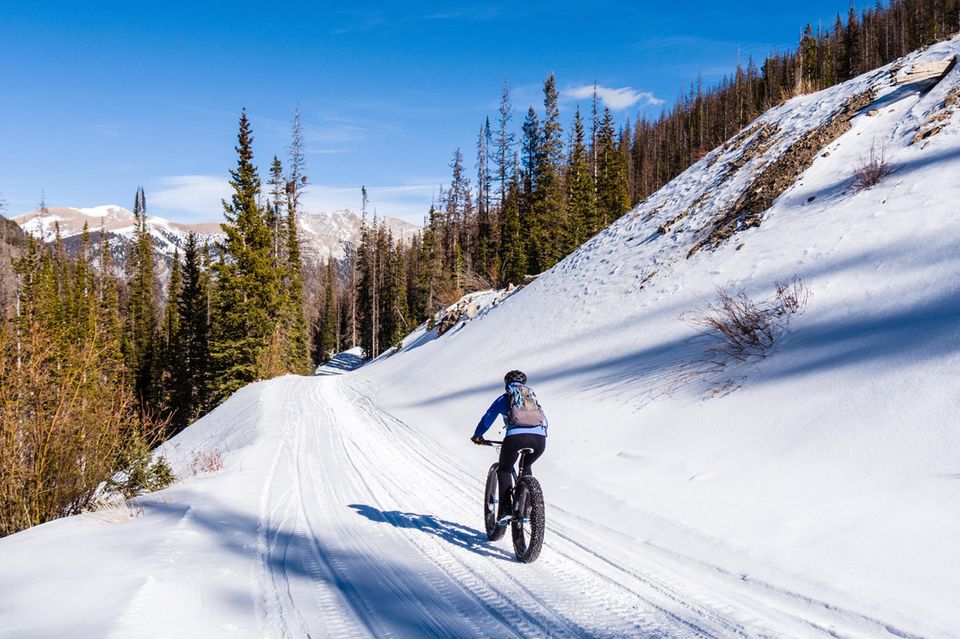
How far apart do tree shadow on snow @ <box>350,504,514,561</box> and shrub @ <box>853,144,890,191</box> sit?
36.7 feet

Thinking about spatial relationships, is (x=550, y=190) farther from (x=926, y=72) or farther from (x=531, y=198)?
(x=926, y=72)

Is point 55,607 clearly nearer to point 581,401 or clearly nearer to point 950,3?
point 581,401

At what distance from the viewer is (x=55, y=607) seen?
3.65 metres

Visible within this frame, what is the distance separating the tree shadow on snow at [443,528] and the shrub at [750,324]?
17.7ft

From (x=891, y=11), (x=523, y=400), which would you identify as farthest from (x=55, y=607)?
(x=891, y=11)

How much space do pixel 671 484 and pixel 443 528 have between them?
2.94 m

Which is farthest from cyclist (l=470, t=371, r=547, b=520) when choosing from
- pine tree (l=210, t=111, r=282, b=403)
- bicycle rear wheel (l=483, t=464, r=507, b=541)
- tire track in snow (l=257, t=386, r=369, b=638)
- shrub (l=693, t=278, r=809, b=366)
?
pine tree (l=210, t=111, r=282, b=403)

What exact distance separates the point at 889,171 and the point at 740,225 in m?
3.09

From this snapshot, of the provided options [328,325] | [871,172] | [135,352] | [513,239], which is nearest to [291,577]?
[871,172]

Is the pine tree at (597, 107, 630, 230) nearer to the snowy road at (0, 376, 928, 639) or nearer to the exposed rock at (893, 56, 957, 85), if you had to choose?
the exposed rock at (893, 56, 957, 85)

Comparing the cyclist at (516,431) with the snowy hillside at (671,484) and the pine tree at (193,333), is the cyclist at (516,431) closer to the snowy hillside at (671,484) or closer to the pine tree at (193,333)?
the snowy hillside at (671,484)

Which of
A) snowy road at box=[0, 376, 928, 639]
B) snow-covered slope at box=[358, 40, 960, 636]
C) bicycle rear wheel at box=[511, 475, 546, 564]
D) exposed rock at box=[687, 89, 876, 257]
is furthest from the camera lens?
exposed rock at box=[687, 89, 876, 257]

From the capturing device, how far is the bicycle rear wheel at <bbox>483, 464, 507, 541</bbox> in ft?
19.3

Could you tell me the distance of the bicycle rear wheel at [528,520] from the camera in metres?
5.11
